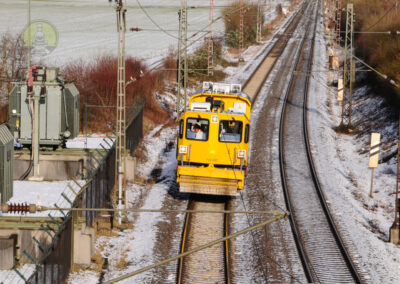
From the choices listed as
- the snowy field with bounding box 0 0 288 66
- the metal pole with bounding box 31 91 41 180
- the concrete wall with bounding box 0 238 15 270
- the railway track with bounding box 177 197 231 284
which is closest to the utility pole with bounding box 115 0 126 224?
the railway track with bounding box 177 197 231 284

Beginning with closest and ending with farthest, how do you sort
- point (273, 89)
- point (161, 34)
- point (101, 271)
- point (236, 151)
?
point (101, 271), point (236, 151), point (273, 89), point (161, 34)

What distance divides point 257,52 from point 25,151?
5034 centimetres

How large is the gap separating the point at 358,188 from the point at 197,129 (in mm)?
8293

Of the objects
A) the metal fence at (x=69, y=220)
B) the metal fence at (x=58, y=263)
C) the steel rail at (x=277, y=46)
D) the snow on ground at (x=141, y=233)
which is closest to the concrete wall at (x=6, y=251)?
the metal fence at (x=69, y=220)

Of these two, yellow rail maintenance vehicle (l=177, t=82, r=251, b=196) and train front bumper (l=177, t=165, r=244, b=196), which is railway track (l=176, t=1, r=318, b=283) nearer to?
train front bumper (l=177, t=165, r=244, b=196)

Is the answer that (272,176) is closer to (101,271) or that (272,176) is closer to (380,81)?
(101,271)

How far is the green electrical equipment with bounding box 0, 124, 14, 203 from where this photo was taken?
741 inches

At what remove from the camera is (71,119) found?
28.9 meters

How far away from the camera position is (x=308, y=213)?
2352 cm

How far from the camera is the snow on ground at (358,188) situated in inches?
776

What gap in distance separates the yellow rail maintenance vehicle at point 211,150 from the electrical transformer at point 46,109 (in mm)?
7120

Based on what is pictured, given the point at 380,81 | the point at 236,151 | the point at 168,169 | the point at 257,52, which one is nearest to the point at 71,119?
the point at 168,169

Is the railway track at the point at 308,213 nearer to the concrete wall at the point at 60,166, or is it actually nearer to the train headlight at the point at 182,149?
the train headlight at the point at 182,149

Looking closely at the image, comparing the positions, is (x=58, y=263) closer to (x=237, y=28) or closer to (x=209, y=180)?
(x=209, y=180)
